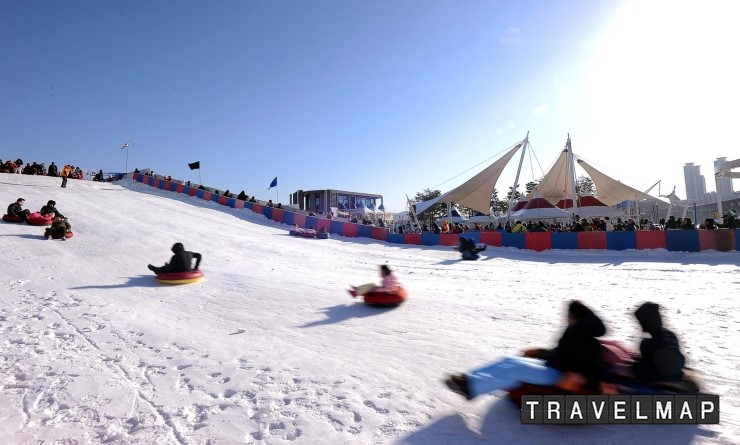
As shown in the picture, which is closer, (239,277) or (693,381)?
(693,381)

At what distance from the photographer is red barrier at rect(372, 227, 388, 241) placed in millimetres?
19797

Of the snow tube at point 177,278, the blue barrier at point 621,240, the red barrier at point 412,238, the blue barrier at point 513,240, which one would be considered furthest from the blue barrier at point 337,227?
the snow tube at point 177,278

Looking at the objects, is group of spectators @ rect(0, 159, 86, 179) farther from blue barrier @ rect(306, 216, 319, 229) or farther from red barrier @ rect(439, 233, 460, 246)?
red barrier @ rect(439, 233, 460, 246)

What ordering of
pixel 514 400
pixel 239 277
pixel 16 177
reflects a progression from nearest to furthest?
pixel 514 400
pixel 239 277
pixel 16 177

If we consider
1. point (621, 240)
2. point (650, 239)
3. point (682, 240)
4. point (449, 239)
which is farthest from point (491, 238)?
point (682, 240)

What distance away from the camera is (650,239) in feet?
47.6

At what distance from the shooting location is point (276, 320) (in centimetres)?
608

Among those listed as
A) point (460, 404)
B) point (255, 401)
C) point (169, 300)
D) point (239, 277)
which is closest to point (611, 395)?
point (460, 404)

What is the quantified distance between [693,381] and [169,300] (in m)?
7.52

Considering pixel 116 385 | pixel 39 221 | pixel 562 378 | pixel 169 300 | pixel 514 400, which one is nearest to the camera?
pixel 562 378

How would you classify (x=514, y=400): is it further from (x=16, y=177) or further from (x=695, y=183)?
(x=695, y=183)

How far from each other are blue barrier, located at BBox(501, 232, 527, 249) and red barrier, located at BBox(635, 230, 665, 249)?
406 cm

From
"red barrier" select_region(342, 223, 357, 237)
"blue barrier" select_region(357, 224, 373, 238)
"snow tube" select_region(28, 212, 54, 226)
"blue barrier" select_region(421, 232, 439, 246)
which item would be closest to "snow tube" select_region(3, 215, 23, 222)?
"snow tube" select_region(28, 212, 54, 226)

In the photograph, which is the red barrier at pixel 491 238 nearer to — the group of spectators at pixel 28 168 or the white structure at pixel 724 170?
the white structure at pixel 724 170
